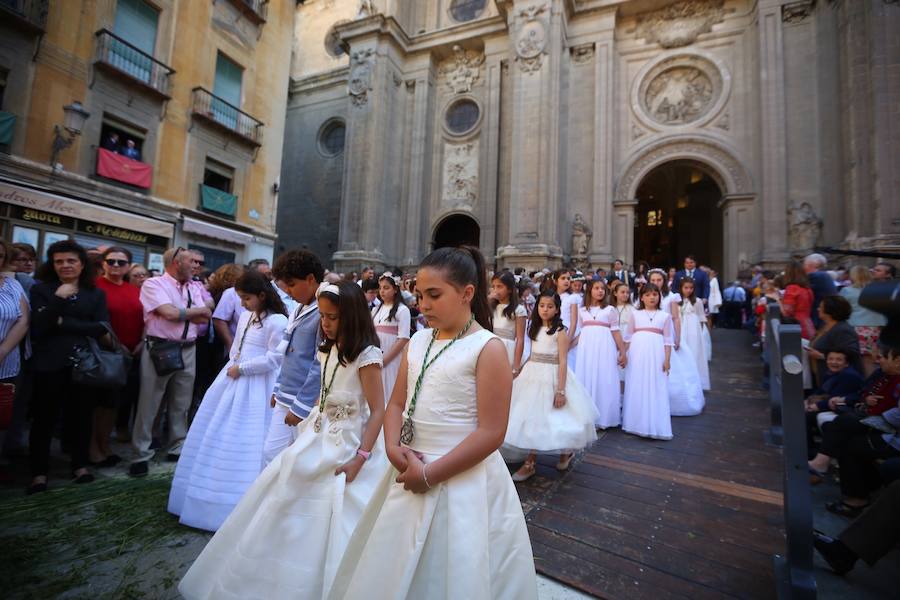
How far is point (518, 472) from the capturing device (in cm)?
402

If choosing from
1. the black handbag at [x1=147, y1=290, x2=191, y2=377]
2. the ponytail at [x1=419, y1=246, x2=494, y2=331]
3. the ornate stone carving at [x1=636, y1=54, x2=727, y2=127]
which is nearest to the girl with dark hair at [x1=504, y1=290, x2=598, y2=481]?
the ponytail at [x1=419, y1=246, x2=494, y2=331]

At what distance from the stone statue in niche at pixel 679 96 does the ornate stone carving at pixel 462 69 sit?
7.34 meters

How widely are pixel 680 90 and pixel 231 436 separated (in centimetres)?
1872

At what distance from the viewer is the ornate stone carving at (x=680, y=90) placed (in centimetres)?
1542

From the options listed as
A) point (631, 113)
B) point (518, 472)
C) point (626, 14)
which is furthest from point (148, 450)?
point (626, 14)

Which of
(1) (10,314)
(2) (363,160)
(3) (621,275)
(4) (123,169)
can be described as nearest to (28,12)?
(4) (123,169)

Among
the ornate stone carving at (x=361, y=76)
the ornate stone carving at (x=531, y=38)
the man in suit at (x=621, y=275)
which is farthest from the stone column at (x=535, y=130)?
the ornate stone carving at (x=361, y=76)

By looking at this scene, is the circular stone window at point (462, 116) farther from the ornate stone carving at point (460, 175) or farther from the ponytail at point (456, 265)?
the ponytail at point (456, 265)

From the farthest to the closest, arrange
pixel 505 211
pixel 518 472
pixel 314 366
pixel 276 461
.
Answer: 1. pixel 505 211
2. pixel 518 472
3. pixel 314 366
4. pixel 276 461

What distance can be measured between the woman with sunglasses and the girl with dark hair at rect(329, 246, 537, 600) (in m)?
3.80

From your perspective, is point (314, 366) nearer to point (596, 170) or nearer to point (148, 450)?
point (148, 450)

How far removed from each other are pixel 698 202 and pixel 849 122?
9954 mm

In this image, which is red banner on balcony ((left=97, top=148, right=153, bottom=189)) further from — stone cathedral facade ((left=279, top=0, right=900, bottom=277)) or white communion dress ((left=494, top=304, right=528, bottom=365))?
white communion dress ((left=494, top=304, right=528, bottom=365))

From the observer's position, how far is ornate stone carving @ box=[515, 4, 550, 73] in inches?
615
